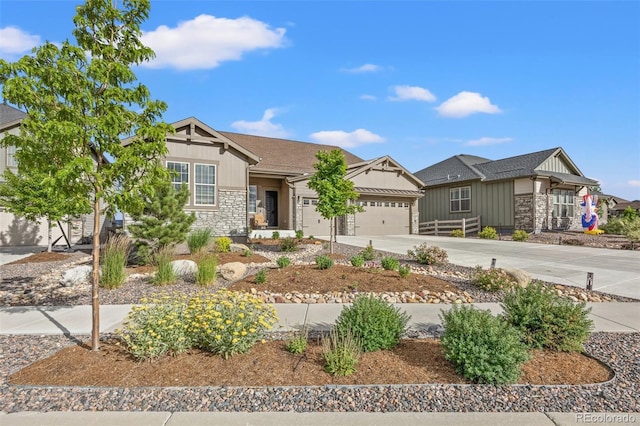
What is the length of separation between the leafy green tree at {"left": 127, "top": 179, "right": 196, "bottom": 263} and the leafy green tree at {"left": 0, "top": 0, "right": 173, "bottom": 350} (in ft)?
18.6

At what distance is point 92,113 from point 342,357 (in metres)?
3.84

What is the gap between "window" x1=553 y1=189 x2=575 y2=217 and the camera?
21.7m

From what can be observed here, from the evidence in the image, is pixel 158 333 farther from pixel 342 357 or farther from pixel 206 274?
pixel 206 274

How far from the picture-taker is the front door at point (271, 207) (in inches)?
814

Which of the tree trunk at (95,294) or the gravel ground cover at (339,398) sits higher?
the tree trunk at (95,294)

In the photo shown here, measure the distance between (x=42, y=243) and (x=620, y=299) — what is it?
74.4 ft

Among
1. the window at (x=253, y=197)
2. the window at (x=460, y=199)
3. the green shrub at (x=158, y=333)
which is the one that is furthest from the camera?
the window at (x=460, y=199)

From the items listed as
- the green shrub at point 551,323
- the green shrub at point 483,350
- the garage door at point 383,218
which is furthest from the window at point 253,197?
the green shrub at point 483,350

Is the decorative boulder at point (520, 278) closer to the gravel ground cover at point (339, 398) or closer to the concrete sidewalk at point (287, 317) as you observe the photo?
the concrete sidewalk at point (287, 317)

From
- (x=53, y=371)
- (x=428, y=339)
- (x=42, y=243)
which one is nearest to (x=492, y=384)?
(x=428, y=339)

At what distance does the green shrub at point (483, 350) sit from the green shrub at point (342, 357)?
0.95 meters

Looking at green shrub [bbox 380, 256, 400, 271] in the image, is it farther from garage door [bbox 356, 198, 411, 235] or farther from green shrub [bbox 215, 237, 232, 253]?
garage door [bbox 356, 198, 411, 235]

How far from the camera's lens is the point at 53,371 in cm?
349

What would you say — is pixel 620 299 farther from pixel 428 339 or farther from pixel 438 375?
pixel 438 375
